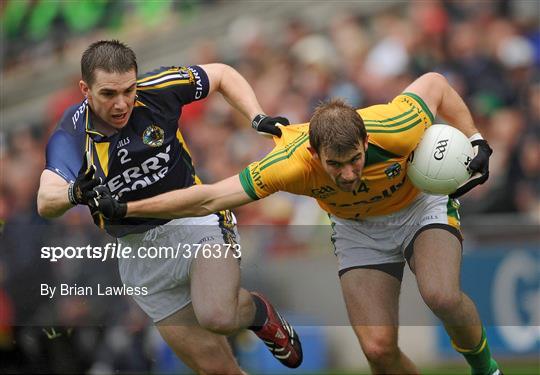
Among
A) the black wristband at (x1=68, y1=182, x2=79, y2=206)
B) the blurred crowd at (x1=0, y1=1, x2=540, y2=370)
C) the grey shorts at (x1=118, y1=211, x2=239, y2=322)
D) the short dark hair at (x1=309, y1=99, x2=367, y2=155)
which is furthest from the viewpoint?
the blurred crowd at (x1=0, y1=1, x2=540, y2=370)

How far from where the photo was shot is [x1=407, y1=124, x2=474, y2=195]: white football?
7633mm

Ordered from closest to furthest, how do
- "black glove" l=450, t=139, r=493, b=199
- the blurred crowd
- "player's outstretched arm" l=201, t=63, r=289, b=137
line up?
"black glove" l=450, t=139, r=493, b=199 < "player's outstretched arm" l=201, t=63, r=289, b=137 < the blurred crowd

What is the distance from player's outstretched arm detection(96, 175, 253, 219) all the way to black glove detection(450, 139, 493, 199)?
1424mm

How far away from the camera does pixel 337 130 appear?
721cm

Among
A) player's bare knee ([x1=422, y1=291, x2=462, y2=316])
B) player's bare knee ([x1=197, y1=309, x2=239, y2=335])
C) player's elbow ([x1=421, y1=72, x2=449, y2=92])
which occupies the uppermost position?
player's elbow ([x1=421, y1=72, x2=449, y2=92])

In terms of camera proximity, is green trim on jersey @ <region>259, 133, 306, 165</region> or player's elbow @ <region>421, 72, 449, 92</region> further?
player's elbow @ <region>421, 72, 449, 92</region>

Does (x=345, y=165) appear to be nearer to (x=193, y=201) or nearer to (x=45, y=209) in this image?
(x=193, y=201)

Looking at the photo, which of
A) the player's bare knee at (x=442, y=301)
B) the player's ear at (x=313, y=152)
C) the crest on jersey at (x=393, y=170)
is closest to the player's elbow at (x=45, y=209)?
the player's ear at (x=313, y=152)

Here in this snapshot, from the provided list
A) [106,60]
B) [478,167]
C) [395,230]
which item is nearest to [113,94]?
[106,60]

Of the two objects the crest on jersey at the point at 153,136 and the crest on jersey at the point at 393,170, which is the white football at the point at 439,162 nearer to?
the crest on jersey at the point at 393,170

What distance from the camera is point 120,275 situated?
8281 mm

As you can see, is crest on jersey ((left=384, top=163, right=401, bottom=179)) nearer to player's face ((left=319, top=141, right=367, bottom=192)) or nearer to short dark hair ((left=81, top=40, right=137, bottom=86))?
player's face ((left=319, top=141, right=367, bottom=192))

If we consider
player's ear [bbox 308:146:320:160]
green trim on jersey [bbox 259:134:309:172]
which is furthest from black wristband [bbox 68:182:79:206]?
player's ear [bbox 308:146:320:160]

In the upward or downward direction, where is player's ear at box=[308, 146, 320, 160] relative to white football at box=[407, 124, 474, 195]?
upward
